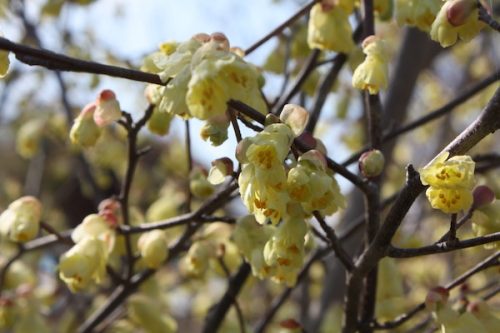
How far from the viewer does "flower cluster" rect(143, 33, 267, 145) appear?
3.63 ft

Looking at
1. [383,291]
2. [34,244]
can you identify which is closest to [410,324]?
[383,291]

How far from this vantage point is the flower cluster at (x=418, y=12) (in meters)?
1.64

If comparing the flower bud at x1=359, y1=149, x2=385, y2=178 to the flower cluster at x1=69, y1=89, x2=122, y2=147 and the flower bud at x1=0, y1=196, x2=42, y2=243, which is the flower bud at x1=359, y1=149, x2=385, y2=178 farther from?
the flower bud at x1=0, y1=196, x2=42, y2=243

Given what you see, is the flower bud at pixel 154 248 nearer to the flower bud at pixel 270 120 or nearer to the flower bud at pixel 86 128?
the flower bud at pixel 86 128

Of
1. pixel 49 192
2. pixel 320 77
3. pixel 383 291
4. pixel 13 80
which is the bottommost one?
pixel 383 291

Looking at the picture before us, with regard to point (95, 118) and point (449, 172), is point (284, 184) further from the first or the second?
point (95, 118)

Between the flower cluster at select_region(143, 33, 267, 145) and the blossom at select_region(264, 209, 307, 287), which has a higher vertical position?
the flower cluster at select_region(143, 33, 267, 145)

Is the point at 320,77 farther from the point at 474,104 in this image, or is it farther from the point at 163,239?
the point at 474,104

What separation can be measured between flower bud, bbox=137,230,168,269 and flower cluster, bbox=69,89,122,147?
31 centimetres

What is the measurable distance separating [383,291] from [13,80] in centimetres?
295

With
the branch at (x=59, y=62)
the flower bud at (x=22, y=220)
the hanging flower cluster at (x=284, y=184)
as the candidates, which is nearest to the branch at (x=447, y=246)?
the hanging flower cluster at (x=284, y=184)

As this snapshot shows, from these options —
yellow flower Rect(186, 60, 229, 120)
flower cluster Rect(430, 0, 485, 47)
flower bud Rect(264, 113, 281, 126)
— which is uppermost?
yellow flower Rect(186, 60, 229, 120)

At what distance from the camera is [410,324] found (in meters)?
2.53

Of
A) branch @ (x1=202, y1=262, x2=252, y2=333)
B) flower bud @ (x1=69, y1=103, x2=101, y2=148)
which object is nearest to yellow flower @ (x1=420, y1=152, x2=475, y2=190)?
flower bud @ (x1=69, y1=103, x2=101, y2=148)
